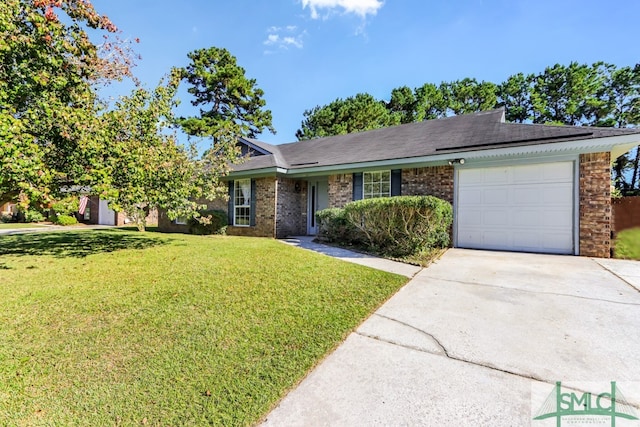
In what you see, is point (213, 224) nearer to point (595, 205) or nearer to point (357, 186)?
point (357, 186)

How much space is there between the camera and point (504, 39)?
10141 mm

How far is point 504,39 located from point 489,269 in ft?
30.1

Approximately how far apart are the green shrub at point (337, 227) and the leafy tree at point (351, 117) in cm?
1632

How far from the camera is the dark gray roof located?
25.1 feet

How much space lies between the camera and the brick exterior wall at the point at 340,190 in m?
10.9

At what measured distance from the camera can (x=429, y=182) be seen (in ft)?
30.6

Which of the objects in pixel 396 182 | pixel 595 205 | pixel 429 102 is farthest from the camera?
pixel 429 102

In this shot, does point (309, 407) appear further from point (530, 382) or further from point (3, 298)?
point (3, 298)

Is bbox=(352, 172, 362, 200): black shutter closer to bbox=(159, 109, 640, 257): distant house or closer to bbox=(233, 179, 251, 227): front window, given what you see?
bbox=(159, 109, 640, 257): distant house

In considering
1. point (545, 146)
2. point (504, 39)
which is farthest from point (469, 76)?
point (545, 146)

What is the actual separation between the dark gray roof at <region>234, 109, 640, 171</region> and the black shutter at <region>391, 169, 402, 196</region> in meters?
0.62

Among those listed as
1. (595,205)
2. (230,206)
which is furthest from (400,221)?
(230,206)

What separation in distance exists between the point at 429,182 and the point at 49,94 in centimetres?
974

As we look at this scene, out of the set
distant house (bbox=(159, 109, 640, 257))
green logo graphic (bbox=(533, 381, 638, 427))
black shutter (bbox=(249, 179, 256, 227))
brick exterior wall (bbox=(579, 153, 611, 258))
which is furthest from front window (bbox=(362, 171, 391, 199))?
green logo graphic (bbox=(533, 381, 638, 427))
